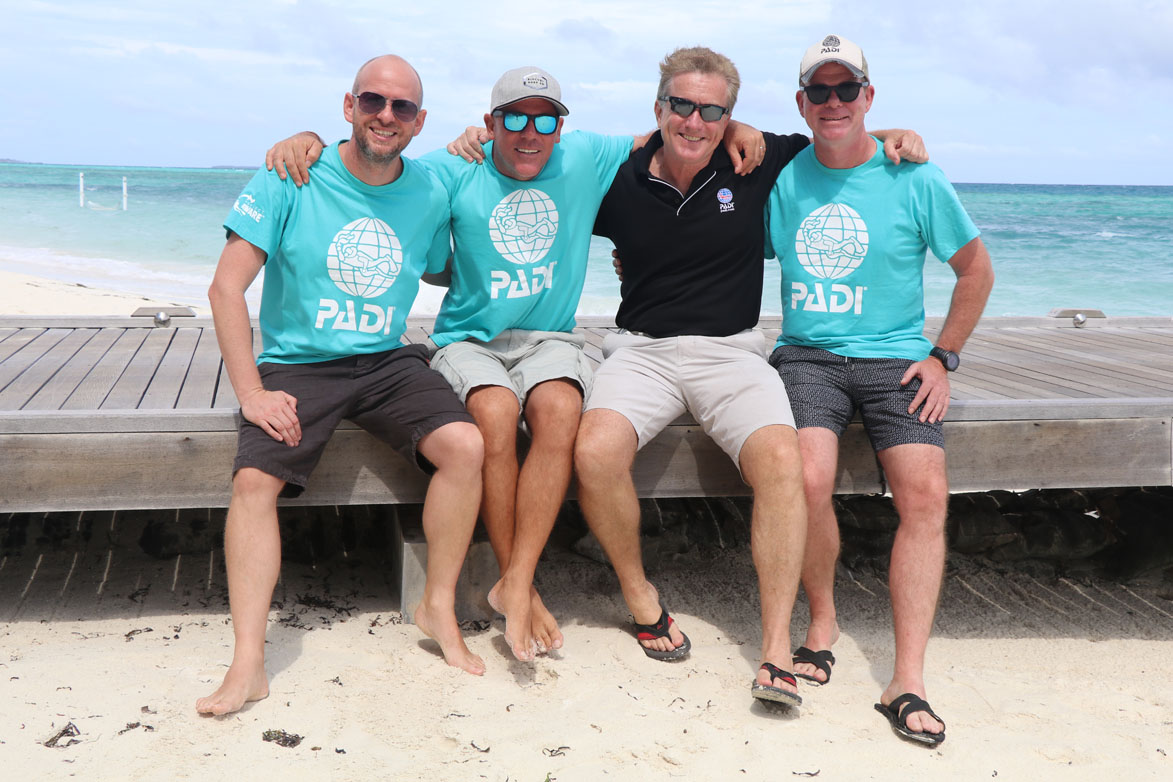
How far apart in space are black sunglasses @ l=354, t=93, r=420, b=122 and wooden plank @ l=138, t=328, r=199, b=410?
3.91 feet

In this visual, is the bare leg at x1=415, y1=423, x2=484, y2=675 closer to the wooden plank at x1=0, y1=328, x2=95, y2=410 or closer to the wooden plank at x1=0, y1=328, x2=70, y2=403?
the wooden plank at x1=0, y1=328, x2=95, y2=410

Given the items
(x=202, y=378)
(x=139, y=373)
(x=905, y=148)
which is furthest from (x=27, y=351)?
(x=905, y=148)

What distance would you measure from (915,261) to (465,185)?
1.56 meters

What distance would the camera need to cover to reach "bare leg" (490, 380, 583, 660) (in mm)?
3193

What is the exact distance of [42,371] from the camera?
404 centimetres

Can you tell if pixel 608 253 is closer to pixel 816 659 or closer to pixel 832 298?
pixel 832 298

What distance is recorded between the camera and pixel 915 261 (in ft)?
11.5

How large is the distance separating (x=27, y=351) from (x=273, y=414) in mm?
2156

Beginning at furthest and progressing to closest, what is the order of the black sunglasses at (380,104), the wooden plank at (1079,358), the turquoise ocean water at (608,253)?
the turquoise ocean water at (608,253) → the wooden plank at (1079,358) → the black sunglasses at (380,104)

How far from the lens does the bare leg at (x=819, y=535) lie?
321 cm

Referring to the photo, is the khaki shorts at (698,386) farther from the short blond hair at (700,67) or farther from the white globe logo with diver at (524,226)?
the short blond hair at (700,67)

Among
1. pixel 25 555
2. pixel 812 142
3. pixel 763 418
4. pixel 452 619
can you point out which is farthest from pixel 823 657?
pixel 25 555

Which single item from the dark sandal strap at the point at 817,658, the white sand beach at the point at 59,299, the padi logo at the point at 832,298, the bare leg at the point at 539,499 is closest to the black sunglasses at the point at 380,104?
the bare leg at the point at 539,499

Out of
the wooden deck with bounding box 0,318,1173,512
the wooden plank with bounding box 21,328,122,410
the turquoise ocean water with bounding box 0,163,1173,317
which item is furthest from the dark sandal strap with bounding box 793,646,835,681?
the turquoise ocean water with bounding box 0,163,1173,317
